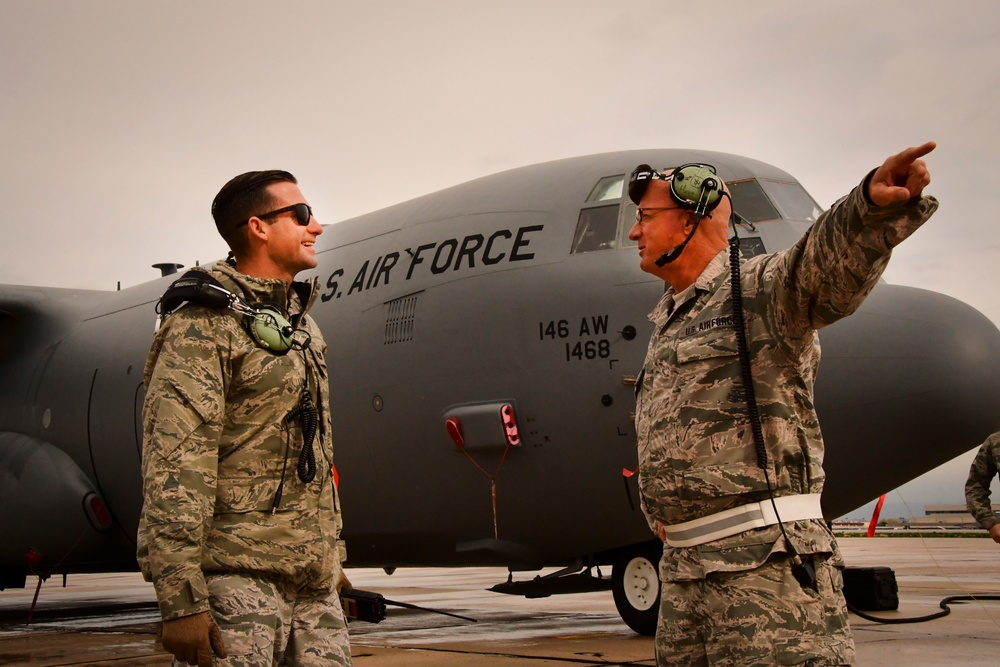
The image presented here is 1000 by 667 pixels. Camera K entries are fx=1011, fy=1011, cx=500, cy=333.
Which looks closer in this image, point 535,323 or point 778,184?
point 535,323

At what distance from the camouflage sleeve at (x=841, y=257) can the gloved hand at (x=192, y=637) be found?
1665mm

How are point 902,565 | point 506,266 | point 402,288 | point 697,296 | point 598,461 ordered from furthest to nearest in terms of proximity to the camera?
point 902,565, point 402,288, point 506,266, point 598,461, point 697,296

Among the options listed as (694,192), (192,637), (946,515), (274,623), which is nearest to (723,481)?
(694,192)

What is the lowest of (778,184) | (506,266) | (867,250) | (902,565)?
(902,565)

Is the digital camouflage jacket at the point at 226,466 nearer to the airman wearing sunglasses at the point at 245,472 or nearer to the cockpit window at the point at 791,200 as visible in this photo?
the airman wearing sunglasses at the point at 245,472

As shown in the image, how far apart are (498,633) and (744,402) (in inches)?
259

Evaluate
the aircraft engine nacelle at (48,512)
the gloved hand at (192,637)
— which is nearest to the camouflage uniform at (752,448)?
the gloved hand at (192,637)

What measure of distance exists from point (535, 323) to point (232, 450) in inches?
163

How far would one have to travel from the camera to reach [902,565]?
60.7ft

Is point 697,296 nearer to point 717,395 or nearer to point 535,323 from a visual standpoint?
point 717,395

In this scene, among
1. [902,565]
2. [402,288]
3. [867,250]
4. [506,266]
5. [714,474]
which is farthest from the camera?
[902,565]

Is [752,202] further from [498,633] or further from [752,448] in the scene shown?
[752,448]

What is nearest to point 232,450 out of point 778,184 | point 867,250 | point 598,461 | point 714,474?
point 714,474

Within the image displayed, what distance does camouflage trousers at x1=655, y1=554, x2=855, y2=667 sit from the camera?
8.00 feet
